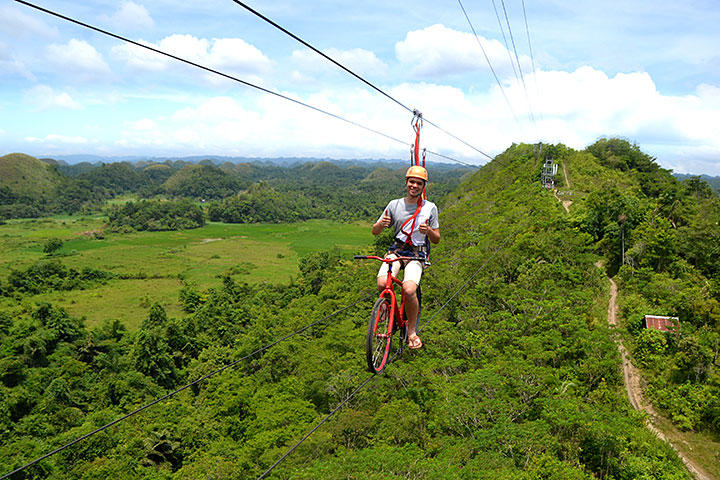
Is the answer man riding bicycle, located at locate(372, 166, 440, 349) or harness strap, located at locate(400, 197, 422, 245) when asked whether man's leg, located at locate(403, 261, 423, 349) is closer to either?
man riding bicycle, located at locate(372, 166, 440, 349)

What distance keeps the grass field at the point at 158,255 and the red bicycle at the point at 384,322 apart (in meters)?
40.5

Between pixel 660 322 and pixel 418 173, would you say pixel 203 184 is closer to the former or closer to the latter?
pixel 660 322

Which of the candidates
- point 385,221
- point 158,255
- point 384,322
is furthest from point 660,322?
point 158,255

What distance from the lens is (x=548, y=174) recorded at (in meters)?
43.1

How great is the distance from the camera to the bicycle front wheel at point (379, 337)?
489cm

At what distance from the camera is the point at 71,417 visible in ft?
74.5

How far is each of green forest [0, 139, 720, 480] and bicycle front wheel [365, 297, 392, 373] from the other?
40 cm

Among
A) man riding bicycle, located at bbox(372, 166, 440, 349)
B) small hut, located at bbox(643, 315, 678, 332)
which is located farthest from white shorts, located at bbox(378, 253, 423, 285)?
small hut, located at bbox(643, 315, 678, 332)

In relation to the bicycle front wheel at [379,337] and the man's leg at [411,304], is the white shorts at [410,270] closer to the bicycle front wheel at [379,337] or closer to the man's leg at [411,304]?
the man's leg at [411,304]

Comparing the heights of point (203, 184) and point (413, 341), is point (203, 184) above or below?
above

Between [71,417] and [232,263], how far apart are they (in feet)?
133

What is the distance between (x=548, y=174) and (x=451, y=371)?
32.3m

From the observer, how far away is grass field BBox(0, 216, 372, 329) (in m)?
46.0

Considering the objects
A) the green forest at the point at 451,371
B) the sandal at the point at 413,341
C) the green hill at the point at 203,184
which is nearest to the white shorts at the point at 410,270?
the sandal at the point at 413,341
